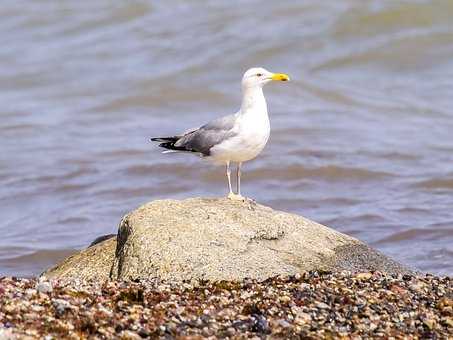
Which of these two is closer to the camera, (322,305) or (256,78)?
(322,305)

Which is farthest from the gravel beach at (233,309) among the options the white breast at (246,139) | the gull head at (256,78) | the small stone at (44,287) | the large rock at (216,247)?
the gull head at (256,78)

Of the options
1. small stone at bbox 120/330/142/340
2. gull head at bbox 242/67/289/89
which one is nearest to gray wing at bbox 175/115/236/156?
gull head at bbox 242/67/289/89

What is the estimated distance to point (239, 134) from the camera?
27.0 ft

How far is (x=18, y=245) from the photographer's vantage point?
37.2 ft

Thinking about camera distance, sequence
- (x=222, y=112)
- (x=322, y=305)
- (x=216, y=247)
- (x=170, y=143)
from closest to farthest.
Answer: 1. (x=322, y=305)
2. (x=216, y=247)
3. (x=170, y=143)
4. (x=222, y=112)

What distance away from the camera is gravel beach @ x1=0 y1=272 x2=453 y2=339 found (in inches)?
233

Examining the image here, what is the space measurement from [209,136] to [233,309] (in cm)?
228

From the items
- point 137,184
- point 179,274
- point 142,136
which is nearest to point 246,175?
point 137,184

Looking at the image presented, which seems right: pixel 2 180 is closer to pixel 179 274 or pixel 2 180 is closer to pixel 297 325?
pixel 179 274

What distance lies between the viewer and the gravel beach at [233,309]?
5.92m

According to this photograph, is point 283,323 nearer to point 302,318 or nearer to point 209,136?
point 302,318

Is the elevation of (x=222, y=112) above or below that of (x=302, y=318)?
above

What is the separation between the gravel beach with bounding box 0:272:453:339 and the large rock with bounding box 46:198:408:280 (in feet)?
0.86

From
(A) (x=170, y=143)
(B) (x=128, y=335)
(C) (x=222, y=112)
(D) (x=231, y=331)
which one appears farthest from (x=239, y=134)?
(C) (x=222, y=112)
